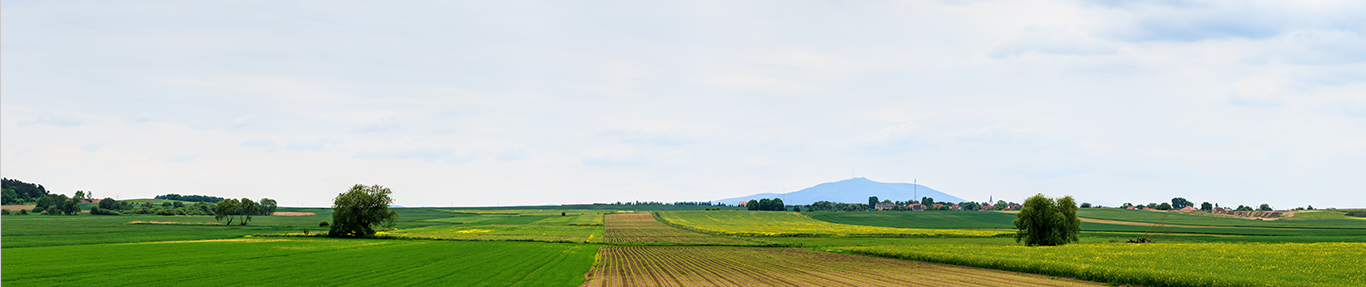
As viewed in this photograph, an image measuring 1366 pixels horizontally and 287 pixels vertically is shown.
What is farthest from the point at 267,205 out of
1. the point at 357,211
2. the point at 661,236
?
the point at 661,236

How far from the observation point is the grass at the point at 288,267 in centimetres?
3731

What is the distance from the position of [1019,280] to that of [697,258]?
27368mm

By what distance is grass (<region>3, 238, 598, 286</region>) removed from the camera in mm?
37312

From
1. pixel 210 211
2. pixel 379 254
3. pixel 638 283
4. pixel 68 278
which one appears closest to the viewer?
pixel 68 278

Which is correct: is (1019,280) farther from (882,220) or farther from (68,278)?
(882,220)

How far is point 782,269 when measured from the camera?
48094mm

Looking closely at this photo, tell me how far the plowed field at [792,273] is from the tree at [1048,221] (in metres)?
31.1

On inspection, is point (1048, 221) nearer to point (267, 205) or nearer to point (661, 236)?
point (661, 236)

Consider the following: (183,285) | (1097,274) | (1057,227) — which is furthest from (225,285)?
(1057,227)

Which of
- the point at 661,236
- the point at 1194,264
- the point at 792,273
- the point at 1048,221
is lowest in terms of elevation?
the point at 661,236

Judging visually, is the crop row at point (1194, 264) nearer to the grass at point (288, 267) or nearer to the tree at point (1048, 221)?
the tree at point (1048, 221)

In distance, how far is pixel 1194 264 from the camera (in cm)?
4394

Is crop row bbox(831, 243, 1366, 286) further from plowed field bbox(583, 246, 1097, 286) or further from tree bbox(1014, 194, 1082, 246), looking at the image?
tree bbox(1014, 194, 1082, 246)

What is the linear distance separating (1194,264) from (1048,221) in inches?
1453
